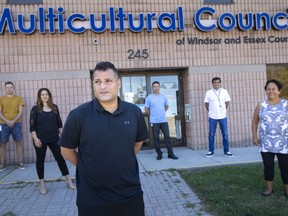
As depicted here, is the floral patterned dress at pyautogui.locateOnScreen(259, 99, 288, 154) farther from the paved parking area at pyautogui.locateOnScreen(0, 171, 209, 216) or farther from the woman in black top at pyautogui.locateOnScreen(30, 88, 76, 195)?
the woman in black top at pyautogui.locateOnScreen(30, 88, 76, 195)

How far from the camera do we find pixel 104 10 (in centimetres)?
886

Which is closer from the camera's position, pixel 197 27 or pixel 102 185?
pixel 102 185

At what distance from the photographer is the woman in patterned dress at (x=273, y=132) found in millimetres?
5133

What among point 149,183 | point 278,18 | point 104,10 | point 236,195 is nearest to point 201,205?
point 236,195

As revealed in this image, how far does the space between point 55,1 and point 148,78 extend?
318 centimetres

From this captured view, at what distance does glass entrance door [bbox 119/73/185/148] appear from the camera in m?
9.69

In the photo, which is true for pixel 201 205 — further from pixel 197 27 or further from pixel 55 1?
pixel 55 1

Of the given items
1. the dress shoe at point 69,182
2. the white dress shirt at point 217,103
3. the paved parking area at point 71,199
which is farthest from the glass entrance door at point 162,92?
the dress shoe at point 69,182

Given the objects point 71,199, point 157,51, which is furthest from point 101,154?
point 157,51

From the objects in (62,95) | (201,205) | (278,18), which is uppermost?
(278,18)

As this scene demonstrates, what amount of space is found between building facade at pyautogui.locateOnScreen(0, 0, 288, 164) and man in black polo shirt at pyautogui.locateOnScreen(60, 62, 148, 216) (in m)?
6.16

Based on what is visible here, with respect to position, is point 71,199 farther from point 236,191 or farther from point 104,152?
point 104,152

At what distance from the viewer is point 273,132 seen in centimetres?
515

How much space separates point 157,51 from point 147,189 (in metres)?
Answer: 4.28
